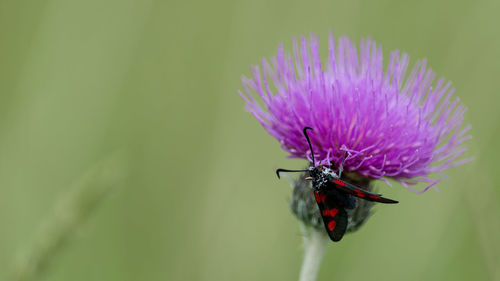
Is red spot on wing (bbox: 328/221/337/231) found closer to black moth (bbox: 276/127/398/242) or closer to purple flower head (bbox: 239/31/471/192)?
black moth (bbox: 276/127/398/242)

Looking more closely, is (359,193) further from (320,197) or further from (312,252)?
(312,252)

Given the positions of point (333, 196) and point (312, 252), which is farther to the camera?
point (312, 252)

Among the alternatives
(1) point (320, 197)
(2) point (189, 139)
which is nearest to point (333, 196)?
(1) point (320, 197)

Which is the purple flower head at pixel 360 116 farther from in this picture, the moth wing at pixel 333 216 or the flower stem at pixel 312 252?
the flower stem at pixel 312 252

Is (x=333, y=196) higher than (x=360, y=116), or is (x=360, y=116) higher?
(x=360, y=116)

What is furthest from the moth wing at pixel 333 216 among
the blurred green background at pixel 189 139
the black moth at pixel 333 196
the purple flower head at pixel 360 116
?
the blurred green background at pixel 189 139

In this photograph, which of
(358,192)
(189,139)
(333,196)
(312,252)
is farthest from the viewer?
(189,139)
